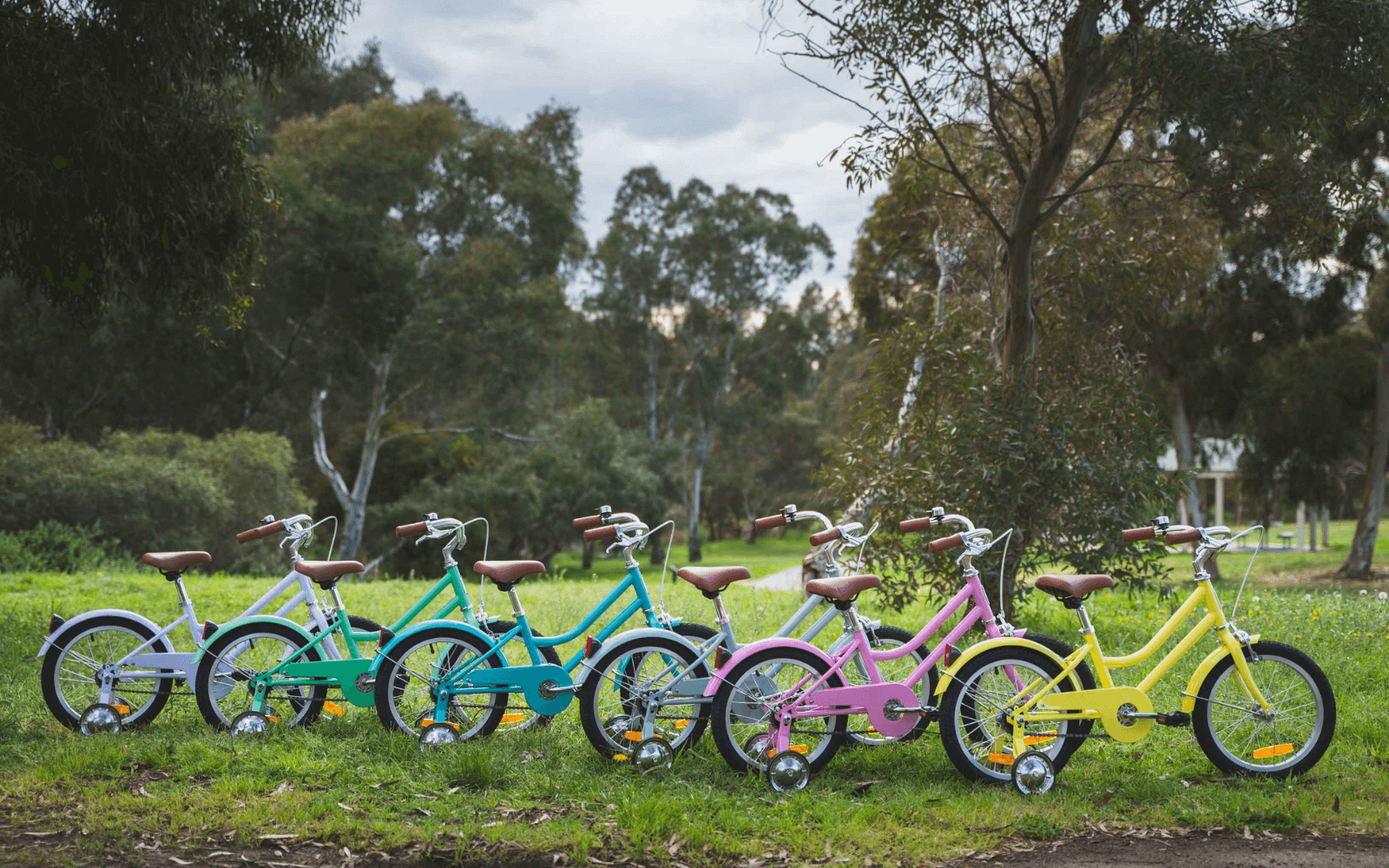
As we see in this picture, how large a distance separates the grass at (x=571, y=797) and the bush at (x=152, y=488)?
433 inches

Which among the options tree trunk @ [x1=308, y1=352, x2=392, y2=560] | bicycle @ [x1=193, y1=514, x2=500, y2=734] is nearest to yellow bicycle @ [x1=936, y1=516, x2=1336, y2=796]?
bicycle @ [x1=193, y1=514, x2=500, y2=734]

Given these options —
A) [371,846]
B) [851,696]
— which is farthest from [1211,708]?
[371,846]

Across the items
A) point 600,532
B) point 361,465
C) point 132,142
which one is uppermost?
point 132,142

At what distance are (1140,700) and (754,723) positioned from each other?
1696 mm

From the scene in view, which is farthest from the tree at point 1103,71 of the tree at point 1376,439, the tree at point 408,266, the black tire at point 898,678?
the tree at point 408,266

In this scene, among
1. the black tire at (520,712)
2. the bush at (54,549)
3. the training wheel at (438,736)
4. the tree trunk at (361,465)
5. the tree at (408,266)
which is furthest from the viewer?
the tree trunk at (361,465)

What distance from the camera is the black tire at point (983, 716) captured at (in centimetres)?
442

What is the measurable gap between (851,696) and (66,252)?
21.9 ft

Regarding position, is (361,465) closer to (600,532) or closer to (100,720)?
(100,720)

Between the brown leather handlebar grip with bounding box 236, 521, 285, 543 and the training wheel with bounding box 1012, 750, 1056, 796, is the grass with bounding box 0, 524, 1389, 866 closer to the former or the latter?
the training wheel with bounding box 1012, 750, 1056, 796

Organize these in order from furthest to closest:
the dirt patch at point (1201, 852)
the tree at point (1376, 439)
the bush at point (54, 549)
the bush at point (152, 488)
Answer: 1. the tree at point (1376, 439)
2. the bush at point (152, 488)
3. the bush at point (54, 549)
4. the dirt patch at point (1201, 852)

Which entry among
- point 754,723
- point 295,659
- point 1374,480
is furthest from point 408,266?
point 1374,480

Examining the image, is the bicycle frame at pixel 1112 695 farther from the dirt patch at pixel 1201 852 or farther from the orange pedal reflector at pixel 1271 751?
the dirt patch at pixel 1201 852

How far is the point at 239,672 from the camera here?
5.08 meters
